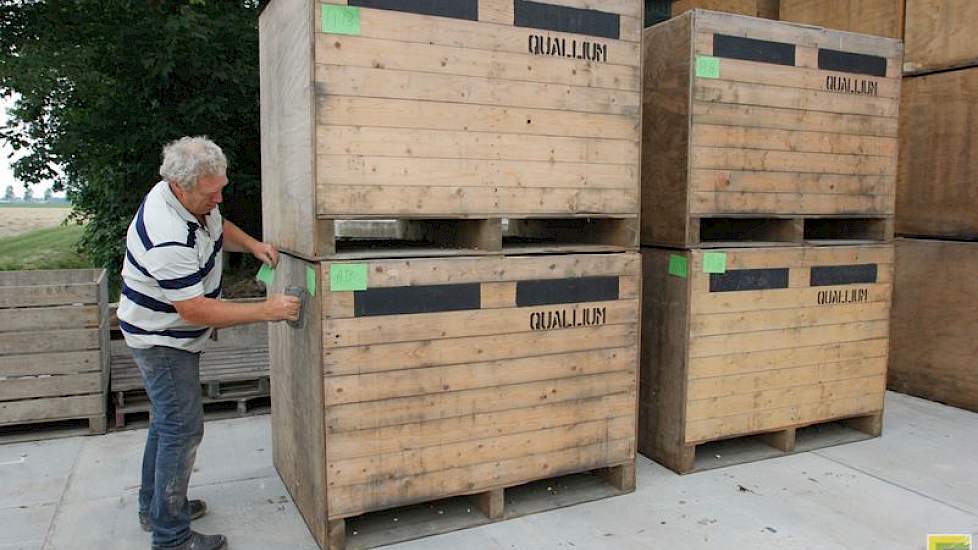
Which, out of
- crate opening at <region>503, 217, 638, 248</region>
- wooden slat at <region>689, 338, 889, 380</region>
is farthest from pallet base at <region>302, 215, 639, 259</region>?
wooden slat at <region>689, 338, 889, 380</region>

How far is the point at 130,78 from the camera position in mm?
8133

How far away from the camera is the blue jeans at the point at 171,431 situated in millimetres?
3295

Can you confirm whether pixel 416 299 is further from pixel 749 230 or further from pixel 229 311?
pixel 749 230

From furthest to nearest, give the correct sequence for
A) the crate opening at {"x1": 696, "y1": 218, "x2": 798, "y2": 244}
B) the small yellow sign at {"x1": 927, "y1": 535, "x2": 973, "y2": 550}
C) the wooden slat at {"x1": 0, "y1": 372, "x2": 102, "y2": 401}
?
the wooden slat at {"x1": 0, "y1": 372, "x2": 102, "y2": 401} → the crate opening at {"x1": 696, "y1": 218, "x2": 798, "y2": 244} → the small yellow sign at {"x1": 927, "y1": 535, "x2": 973, "y2": 550}

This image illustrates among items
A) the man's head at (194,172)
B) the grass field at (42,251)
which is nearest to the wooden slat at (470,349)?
the man's head at (194,172)

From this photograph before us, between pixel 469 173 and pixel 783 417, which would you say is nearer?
pixel 469 173

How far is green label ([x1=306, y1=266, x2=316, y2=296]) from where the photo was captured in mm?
3279

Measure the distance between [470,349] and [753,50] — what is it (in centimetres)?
253

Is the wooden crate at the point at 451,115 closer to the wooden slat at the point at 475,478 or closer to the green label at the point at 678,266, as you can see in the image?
the green label at the point at 678,266

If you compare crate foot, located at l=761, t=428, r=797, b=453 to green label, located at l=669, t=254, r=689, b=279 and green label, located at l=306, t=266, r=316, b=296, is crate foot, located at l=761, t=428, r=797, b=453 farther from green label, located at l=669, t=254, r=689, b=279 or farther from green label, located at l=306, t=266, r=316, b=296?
green label, located at l=306, t=266, r=316, b=296

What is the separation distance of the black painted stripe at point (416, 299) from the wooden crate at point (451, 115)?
255mm

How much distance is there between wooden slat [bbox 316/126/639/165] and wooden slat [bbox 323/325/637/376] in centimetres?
90

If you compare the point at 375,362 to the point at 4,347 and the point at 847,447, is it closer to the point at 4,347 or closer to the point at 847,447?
the point at 4,347

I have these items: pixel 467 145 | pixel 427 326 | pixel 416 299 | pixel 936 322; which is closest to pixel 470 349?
pixel 427 326
